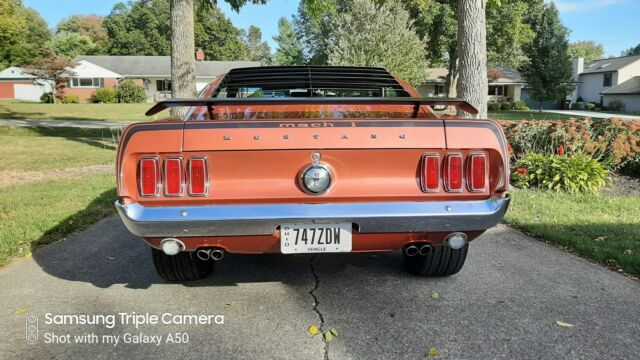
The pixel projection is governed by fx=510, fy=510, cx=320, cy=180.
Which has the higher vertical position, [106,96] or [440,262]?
[106,96]

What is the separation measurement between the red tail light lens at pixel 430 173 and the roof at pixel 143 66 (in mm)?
50977

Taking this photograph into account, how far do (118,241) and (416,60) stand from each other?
24026 mm

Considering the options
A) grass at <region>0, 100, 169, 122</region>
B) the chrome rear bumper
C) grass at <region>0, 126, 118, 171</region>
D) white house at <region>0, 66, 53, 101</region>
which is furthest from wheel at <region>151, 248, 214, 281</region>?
white house at <region>0, 66, 53, 101</region>

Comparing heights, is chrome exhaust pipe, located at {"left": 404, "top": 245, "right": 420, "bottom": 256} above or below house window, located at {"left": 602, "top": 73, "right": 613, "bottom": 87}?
below

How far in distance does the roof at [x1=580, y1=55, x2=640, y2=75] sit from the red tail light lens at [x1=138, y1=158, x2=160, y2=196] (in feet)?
187

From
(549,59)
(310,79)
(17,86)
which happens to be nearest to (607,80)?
(549,59)

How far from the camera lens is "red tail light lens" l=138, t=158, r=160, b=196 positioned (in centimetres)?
284

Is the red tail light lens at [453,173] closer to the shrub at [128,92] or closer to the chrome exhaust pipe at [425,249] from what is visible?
the chrome exhaust pipe at [425,249]

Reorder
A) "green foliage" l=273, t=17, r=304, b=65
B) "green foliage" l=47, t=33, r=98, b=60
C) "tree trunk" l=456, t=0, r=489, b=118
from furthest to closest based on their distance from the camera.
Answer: "green foliage" l=273, t=17, r=304, b=65 → "green foliage" l=47, t=33, r=98, b=60 → "tree trunk" l=456, t=0, r=489, b=118

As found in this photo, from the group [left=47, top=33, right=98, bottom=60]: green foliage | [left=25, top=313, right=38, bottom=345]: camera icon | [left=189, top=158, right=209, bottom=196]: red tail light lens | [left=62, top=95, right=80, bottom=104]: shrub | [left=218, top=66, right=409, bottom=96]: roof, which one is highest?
[left=47, top=33, right=98, bottom=60]: green foliage

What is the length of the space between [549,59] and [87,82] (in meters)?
43.0

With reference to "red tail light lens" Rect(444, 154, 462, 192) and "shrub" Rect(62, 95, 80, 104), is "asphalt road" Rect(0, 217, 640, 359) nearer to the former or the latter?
"red tail light lens" Rect(444, 154, 462, 192)

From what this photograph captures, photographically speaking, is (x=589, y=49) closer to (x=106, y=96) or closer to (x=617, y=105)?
(x=617, y=105)

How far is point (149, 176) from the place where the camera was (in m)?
2.84
